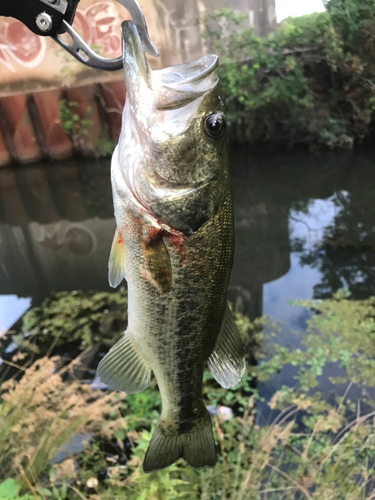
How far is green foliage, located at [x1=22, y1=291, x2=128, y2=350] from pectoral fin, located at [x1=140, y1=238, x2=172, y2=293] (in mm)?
2666

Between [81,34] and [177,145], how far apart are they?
27.6 ft

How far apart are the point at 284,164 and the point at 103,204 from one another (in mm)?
3889

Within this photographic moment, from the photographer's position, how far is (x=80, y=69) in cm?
832

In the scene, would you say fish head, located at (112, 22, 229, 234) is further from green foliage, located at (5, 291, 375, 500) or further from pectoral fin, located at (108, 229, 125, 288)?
green foliage, located at (5, 291, 375, 500)

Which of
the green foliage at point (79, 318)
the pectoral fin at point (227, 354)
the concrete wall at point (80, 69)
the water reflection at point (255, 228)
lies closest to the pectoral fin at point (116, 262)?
the pectoral fin at point (227, 354)

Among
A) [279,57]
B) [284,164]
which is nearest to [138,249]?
[284,164]

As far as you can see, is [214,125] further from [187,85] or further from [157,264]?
[157,264]

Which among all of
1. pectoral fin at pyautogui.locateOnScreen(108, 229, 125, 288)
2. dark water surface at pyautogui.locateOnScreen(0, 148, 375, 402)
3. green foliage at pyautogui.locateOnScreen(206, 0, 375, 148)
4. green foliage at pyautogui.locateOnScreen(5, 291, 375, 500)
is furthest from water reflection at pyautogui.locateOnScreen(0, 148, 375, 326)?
pectoral fin at pyautogui.locateOnScreen(108, 229, 125, 288)

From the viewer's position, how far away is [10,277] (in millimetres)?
5113

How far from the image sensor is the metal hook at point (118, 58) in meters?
0.85

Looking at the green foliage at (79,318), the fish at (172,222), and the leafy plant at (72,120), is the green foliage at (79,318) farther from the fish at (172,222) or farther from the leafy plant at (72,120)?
the leafy plant at (72,120)

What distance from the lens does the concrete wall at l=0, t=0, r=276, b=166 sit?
7.80m

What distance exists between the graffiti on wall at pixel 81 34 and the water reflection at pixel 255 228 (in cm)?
236

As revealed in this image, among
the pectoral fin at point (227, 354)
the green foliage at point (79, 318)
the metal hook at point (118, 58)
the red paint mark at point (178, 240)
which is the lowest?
the green foliage at point (79, 318)
